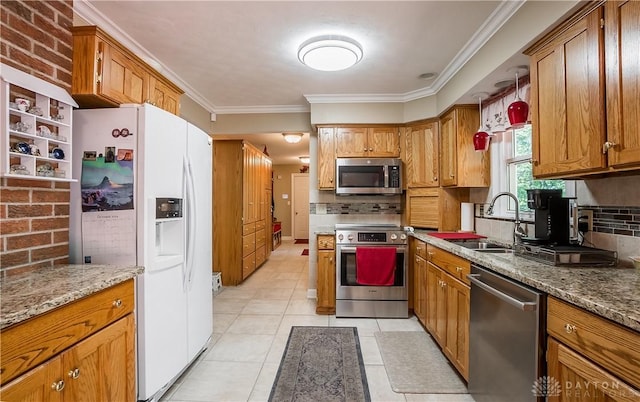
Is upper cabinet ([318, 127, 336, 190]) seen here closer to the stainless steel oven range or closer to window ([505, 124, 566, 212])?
the stainless steel oven range

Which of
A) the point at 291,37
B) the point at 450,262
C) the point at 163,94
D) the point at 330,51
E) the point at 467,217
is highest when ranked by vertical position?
the point at 291,37

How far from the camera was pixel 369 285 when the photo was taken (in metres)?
3.07

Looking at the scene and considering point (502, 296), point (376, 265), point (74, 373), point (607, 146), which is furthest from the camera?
point (376, 265)

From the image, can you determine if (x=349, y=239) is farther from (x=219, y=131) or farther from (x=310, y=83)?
(x=219, y=131)

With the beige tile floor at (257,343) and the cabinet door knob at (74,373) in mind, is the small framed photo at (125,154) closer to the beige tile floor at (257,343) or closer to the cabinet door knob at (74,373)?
the cabinet door knob at (74,373)

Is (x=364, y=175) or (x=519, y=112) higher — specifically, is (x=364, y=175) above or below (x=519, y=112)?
below

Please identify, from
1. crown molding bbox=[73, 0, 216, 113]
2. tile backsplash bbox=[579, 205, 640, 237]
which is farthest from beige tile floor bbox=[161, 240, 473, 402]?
crown molding bbox=[73, 0, 216, 113]

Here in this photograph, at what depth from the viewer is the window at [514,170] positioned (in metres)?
2.38

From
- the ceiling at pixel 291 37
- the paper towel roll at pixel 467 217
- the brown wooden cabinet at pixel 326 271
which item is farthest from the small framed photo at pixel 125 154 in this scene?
the paper towel roll at pixel 467 217

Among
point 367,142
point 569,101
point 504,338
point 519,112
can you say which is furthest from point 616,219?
point 367,142

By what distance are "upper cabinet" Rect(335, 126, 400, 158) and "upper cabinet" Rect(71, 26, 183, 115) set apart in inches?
82.0

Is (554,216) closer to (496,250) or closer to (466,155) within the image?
(496,250)

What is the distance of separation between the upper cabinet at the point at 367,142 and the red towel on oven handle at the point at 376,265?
1.14 metres

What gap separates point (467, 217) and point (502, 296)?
179cm
